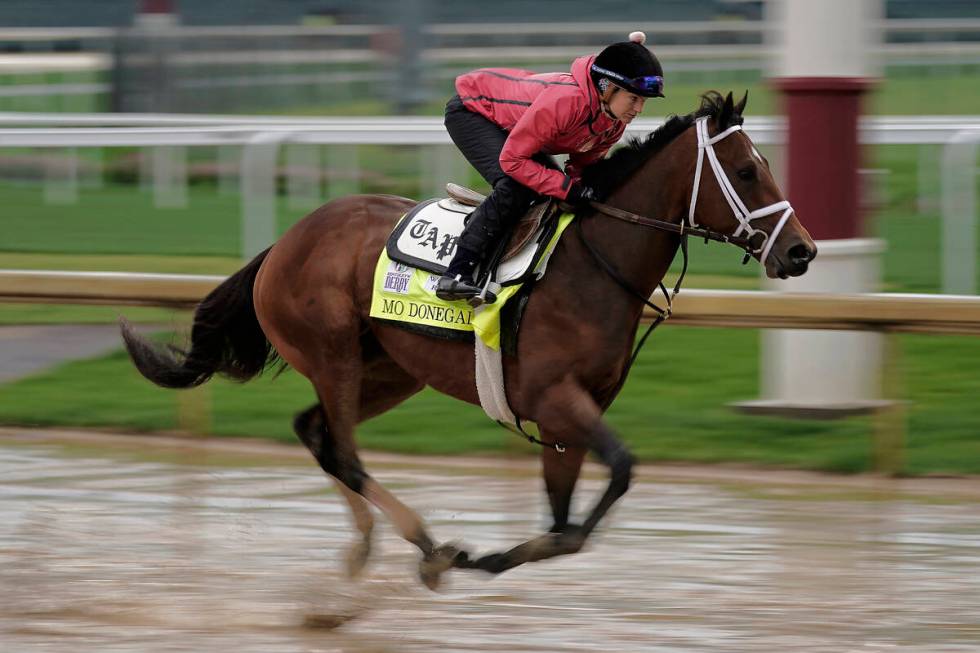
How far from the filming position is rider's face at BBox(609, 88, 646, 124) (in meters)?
5.32

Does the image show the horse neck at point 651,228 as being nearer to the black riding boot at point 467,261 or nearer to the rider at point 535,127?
the rider at point 535,127

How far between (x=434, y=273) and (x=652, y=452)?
108 inches

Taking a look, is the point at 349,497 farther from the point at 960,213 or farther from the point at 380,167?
the point at 380,167

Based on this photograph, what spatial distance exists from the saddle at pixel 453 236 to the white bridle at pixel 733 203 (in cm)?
55

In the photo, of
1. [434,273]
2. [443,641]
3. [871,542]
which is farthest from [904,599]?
[434,273]

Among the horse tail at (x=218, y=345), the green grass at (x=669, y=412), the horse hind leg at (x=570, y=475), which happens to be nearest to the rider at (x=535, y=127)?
the horse hind leg at (x=570, y=475)

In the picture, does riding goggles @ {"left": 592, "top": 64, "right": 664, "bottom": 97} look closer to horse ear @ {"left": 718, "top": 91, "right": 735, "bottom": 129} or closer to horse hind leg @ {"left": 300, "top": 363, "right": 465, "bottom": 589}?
horse ear @ {"left": 718, "top": 91, "right": 735, "bottom": 129}

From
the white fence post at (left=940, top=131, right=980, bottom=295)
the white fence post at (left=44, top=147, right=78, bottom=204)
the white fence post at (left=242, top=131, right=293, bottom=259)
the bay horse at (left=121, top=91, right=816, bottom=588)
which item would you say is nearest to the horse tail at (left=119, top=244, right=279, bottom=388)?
the bay horse at (left=121, top=91, right=816, bottom=588)

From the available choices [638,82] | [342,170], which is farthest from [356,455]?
[342,170]

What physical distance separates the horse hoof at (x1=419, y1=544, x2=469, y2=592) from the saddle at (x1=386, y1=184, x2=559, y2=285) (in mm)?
959

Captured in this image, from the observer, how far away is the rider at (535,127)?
17.4ft

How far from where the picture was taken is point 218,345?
6586mm

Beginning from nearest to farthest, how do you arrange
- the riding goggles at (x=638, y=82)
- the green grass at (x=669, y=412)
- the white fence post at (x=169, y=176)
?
1. the riding goggles at (x=638, y=82)
2. the green grass at (x=669, y=412)
3. the white fence post at (x=169, y=176)

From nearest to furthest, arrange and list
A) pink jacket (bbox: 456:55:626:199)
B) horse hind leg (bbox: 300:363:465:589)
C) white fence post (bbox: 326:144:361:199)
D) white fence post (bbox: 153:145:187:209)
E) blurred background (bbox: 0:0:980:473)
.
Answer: pink jacket (bbox: 456:55:626:199)
horse hind leg (bbox: 300:363:465:589)
blurred background (bbox: 0:0:980:473)
white fence post (bbox: 326:144:361:199)
white fence post (bbox: 153:145:187:209)
